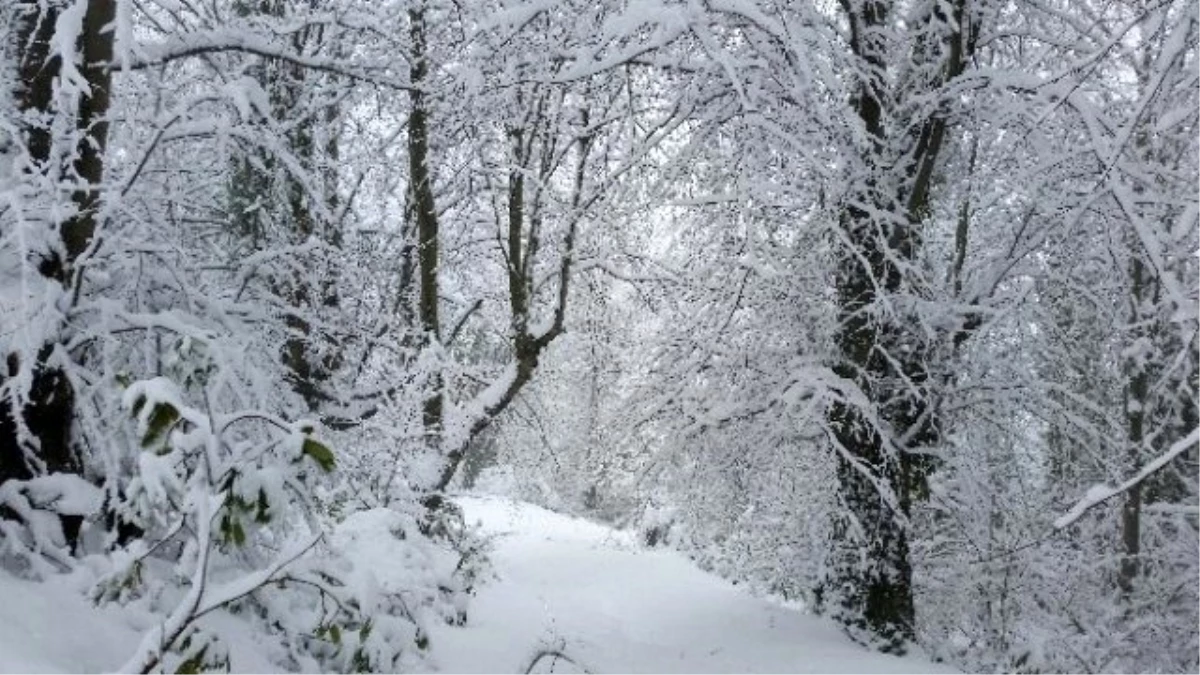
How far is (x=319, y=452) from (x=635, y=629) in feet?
31.5

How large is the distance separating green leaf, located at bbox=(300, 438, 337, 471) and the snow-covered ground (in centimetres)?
98

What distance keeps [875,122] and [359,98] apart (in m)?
5.80

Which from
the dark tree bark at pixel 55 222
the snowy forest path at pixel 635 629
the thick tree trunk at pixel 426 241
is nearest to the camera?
the dark tree bark at pixel 55 222

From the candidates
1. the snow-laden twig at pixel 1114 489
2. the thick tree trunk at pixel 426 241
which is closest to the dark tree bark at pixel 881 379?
the thick tree trunk at pixel 426 241

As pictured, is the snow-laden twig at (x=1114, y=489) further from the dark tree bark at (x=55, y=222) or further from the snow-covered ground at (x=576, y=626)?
the dark tree bark at (x=55, y=222)

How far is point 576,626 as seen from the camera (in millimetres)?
12195

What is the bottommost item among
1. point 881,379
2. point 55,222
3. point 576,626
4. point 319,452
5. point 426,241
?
point 576,626

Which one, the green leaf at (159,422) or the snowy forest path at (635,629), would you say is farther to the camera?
the snowy forest path at (635,629)

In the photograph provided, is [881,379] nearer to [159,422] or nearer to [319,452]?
[319,452]

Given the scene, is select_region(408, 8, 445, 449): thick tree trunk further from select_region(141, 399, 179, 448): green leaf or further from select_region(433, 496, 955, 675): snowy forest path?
select_region(141, 399, 179, 448): green leaf

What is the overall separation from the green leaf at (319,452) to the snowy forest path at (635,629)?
2201 mm

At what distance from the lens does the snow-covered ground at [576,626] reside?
341 centimetres

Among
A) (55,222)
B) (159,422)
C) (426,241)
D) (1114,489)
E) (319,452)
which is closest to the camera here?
(1114,489)

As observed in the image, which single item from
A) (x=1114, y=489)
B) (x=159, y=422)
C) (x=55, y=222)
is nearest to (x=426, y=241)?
(x=55, y=222)
